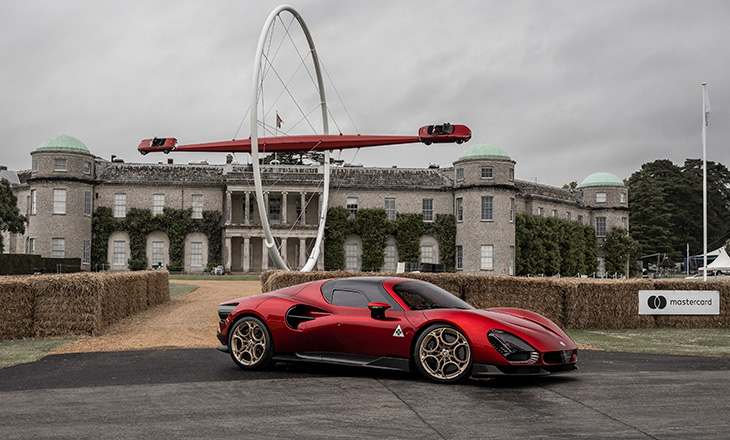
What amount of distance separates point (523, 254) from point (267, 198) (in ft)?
69.2

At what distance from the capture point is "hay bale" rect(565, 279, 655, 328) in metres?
17.3

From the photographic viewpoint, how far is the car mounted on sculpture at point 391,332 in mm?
7871

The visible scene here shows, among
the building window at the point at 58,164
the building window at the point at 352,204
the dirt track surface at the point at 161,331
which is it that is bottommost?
the dirt track surface at the point at 161,331

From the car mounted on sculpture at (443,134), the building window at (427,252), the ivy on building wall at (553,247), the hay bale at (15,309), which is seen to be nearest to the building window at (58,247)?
the building window at (427,252)

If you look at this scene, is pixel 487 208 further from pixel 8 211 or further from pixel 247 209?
pixel 8 211

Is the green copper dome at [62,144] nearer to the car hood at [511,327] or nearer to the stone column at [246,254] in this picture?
the stone column at [246,254]

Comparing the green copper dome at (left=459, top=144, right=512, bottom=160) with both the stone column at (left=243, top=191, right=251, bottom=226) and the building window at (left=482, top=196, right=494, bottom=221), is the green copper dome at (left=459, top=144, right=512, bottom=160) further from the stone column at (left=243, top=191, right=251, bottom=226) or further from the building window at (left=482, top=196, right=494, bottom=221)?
the stone column at (left=243, top=191, right=251, bottom=226)

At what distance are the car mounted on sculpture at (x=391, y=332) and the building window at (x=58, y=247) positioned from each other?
46368 mm

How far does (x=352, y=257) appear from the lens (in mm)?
55656

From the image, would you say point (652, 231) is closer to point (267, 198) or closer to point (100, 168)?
point (267, 198)

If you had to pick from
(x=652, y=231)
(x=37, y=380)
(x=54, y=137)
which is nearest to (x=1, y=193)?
(x=54, y=137)

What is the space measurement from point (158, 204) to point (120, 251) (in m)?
4.64

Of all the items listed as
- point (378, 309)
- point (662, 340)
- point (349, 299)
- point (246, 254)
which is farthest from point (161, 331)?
point (246, 254)

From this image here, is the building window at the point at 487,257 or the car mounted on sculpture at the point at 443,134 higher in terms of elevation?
the car mounted on sculpture at the point at 443,134
